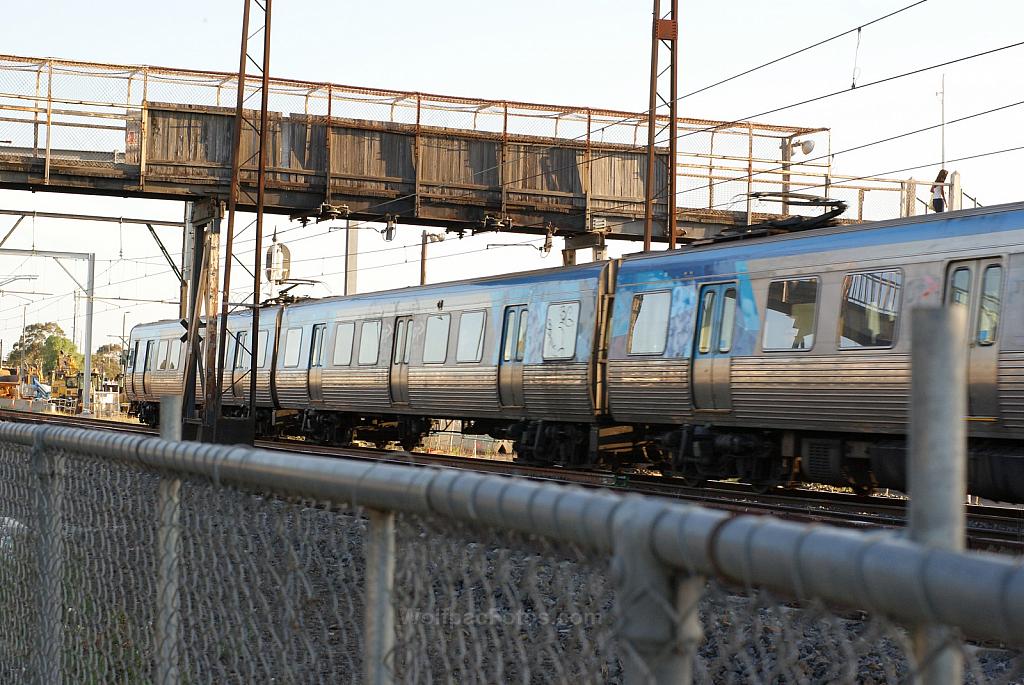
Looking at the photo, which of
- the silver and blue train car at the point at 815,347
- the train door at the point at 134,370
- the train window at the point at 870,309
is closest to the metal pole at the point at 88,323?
the train door at the point at 134,370

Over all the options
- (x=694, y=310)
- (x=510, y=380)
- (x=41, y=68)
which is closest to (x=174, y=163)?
(x=41, y=68)

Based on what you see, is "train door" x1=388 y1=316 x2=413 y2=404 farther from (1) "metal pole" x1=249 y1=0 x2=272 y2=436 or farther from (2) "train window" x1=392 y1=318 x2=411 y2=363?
(1) "metal pole" x1=249 y1=0 x2=272 y2=436

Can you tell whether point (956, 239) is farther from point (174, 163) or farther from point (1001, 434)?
point (174, 163)

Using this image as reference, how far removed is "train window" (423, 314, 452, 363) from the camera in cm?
2189

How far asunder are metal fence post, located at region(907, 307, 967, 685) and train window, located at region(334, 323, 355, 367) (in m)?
24.3

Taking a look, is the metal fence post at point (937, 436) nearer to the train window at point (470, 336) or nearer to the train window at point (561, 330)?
the train window at point (561, 330)

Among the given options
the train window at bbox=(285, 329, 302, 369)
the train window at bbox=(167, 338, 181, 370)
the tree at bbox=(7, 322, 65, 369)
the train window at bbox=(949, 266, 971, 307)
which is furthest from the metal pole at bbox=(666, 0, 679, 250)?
the tree at bbox=(7, 322, 65, 369)

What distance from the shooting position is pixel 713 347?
1516cm

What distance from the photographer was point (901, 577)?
53.6 inches

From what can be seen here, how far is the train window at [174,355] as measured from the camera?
3632cm

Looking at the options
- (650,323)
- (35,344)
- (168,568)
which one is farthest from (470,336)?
(35,344)

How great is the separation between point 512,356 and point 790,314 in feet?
21.5

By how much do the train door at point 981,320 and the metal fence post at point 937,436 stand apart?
1087 centimetres

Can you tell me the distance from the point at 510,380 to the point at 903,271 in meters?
8.42
